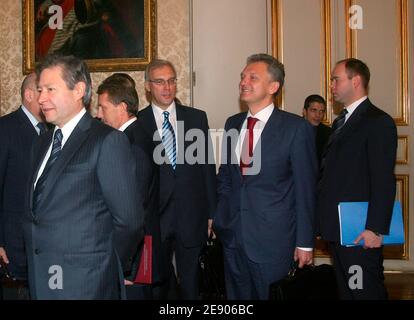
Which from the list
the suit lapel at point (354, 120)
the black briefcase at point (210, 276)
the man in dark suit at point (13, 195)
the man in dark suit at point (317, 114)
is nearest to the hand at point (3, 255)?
the man in dark suit at point (13, 195)

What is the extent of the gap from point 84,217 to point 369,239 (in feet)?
5.27

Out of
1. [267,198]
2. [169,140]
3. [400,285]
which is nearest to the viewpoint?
[267,198]

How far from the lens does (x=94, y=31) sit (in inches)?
248

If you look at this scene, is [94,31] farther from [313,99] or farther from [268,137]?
[268,137]

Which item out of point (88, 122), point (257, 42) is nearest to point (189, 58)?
point (257, 42)

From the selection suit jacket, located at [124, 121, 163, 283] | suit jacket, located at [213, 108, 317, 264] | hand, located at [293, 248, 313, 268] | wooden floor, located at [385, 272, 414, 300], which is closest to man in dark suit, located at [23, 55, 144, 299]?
suit jacket, located at [124, 121, 163, 283]

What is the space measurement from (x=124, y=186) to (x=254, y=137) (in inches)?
44.1

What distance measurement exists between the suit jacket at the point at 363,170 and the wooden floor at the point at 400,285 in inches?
80.6

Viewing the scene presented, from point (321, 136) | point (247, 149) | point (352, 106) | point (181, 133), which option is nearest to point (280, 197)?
point (247, 149)

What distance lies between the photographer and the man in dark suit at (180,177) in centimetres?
374

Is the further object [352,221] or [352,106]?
[352,106]

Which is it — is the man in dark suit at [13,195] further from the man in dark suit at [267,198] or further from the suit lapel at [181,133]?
the man in dark suit at [267,198]
